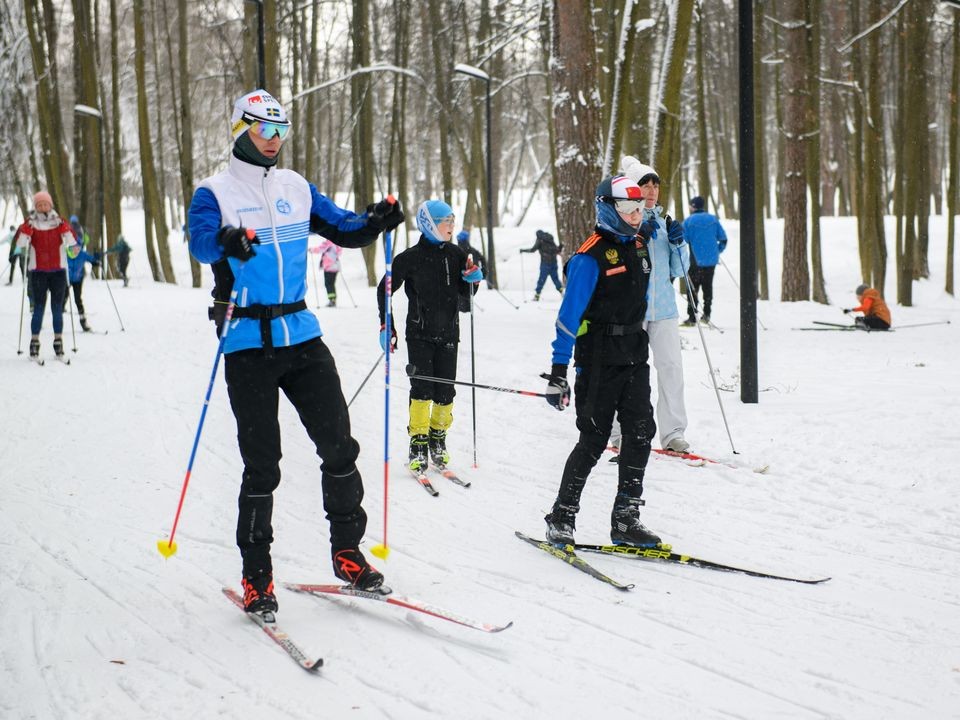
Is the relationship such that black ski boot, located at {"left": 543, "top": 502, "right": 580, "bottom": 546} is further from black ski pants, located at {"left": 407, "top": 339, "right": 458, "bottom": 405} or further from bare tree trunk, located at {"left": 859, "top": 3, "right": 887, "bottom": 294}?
bare tree trunk, located at {"left": 859, "top": 3, "right": 887, "bottom": 294}

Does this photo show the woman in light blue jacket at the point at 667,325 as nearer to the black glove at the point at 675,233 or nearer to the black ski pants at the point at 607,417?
the black glove at the point at 675,233

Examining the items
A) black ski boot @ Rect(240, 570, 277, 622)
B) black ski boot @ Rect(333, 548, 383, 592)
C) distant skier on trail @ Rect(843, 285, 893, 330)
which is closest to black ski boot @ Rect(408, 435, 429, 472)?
black ski boot @ Rect(333, 548, 383, 592)

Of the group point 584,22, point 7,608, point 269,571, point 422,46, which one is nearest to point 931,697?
point 269,571

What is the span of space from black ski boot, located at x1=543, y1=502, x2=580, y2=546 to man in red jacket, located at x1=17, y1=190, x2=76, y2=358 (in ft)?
29.4

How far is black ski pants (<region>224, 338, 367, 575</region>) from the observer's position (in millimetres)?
4105

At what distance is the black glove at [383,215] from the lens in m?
4.26

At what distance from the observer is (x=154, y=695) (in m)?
3.50

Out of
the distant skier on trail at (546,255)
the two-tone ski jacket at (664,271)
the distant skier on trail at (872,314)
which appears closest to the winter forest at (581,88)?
the distant skier on trail at (546,255)

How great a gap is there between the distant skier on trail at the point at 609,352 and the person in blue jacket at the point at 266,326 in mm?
1153

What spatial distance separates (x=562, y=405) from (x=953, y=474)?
3.22 metres

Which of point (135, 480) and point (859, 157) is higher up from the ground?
point (859, 157)

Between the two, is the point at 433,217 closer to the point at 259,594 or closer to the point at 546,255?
the point at 259,594

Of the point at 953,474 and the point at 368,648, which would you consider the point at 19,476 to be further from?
the point at 953,474

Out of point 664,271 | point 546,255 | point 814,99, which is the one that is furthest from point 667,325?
point 546,255
